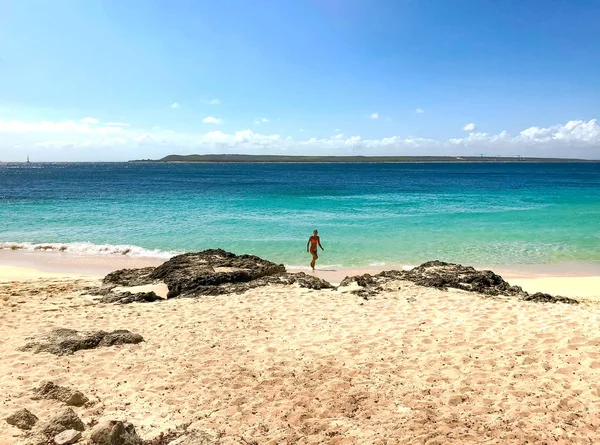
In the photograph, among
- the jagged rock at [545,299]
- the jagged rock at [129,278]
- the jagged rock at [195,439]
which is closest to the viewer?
the jagged rock at [195,439]

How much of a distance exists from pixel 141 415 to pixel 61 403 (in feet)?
3.95

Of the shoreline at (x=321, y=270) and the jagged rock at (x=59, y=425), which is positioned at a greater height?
the jagged rock at (x=59, y=425)

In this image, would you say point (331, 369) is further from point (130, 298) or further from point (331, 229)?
point (331, 229)

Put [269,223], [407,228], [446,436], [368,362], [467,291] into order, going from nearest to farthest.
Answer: [446,436], [368,362], [467,291], [407,228], [269,223]

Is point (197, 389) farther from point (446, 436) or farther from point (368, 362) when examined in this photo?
point (446, 436)

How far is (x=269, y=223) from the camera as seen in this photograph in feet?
88.0

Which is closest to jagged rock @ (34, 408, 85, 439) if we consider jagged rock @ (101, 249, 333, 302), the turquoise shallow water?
jagged rock @ (101, 249, 333, 302)

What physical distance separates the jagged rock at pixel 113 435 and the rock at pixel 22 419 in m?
0.94

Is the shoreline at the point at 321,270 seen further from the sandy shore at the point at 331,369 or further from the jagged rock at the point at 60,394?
the jagged rock at the point at 60,394

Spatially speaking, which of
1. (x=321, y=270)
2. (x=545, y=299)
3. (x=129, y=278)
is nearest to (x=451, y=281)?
(x=545, y=299)

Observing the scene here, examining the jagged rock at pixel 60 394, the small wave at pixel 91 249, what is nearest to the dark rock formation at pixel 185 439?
the jagged rock at pixel 60 394

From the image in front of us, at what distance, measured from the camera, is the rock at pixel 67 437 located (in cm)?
481

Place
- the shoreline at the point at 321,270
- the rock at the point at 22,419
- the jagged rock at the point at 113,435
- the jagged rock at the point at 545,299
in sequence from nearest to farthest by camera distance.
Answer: the jagged rock at the point at 113,435, the rock at the point at 22,419, the jagged rock at the point at 545,299, the shoreline at the point at 321,270

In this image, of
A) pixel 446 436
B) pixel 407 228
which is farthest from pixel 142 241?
pixel 446 436
